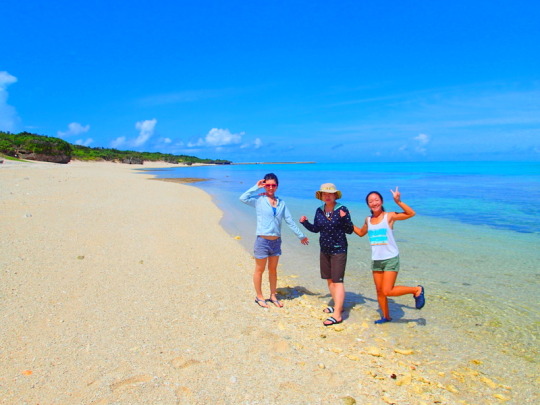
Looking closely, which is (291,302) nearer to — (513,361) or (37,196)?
(513,361)

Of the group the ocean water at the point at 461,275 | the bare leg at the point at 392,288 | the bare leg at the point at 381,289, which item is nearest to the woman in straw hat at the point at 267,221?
the bare leg at the point at 381,289

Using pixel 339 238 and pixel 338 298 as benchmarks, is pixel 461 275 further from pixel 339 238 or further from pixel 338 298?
pixel 339 238

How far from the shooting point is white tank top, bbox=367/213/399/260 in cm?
500

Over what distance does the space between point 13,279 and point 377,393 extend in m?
5.43

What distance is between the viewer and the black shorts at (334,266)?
518 centimetres

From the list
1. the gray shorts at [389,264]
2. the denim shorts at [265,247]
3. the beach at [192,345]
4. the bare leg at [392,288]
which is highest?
the denim shorts at [265,247]

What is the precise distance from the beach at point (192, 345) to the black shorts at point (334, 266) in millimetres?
674

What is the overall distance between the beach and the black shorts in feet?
2.21

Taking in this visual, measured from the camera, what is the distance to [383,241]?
5.03 metres

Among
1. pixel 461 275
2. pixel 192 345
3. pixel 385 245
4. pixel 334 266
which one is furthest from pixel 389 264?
pixel 461 275

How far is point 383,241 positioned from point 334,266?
76cm

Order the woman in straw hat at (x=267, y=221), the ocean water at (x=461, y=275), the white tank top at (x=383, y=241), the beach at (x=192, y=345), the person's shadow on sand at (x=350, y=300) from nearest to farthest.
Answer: the beach at (x=192, y=345) → the white tank top at (x=383, y=241) → the ocean water at (x=461, y=275) → the woman in straw hat at (x=267, y=221) → the person's shadow on sand at (x=350, y=300)

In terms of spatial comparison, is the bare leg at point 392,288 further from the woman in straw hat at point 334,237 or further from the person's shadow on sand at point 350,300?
the person's shadow on sand at point 350,300

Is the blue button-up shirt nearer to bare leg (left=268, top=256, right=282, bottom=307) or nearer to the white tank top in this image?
bare leg (left=268, top=256, right=282, bottom=307)
